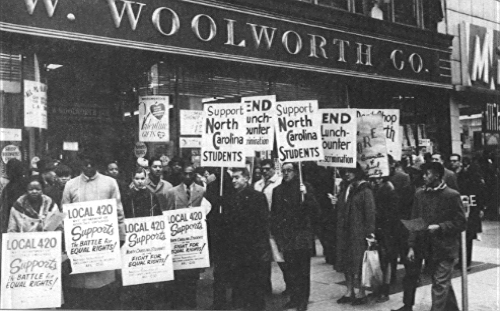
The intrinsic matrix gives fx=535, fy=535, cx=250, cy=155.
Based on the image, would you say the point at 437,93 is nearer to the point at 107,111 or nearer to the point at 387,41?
the point at 387,41

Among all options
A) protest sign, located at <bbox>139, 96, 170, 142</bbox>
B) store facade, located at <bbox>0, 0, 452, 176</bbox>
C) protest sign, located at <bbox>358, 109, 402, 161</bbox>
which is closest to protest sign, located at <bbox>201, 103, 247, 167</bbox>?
store facade, located at <bbox>0, 0, 452, 176</bbox>

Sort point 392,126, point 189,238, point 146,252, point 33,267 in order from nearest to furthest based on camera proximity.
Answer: point 33,267 < point 146,252 < point 189,238 < point 392,126

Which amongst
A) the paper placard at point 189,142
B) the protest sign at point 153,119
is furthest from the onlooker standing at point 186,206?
the paper placard at point 189,142

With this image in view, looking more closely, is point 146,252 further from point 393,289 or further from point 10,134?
point 393,289

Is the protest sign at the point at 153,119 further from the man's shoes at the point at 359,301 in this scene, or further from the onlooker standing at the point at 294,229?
the man's shoes at the point at 359,301

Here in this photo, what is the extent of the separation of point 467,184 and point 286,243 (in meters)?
5.03

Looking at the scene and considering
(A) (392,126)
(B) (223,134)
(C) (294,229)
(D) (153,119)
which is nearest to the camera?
(C) (294,229)

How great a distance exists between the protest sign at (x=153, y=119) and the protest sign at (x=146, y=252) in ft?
10.3

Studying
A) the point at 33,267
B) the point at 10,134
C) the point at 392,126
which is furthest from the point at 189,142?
the point at 33,267

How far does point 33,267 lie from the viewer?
19.1ft

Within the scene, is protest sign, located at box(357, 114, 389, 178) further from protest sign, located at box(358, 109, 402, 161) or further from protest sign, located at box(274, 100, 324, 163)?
protest sign, located at box(274, 100, 324, 163)

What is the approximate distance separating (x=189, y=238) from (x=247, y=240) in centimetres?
74

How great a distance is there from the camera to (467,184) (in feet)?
33.9

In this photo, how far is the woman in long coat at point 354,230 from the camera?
7.12 m
